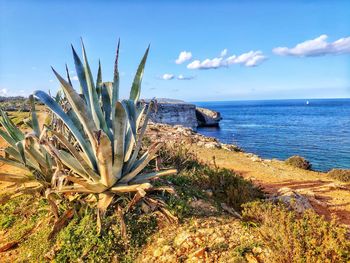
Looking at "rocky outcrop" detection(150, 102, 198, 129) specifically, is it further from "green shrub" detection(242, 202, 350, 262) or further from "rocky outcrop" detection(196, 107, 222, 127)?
"green shrub" detection(242, 202, 350, 262)

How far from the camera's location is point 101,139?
317 centimetres

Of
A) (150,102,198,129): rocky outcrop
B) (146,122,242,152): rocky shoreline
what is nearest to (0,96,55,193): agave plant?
(146,122,242,152): rocky shoreline

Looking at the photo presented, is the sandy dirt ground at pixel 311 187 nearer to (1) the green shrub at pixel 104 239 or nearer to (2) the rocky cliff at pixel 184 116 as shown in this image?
(1) the green shrub at pixel 104 239

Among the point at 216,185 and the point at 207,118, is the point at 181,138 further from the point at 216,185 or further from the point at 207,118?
the point at 207,118

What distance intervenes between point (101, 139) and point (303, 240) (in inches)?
88.1

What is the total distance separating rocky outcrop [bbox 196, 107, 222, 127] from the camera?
2328 inches

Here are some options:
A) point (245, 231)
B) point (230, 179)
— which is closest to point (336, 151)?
point (230, 179)

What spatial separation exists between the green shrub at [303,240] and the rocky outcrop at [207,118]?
56.4m

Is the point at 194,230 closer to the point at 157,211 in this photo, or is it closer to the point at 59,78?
the point at 157,211

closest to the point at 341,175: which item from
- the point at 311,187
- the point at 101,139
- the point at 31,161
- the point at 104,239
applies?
the point at 311,187

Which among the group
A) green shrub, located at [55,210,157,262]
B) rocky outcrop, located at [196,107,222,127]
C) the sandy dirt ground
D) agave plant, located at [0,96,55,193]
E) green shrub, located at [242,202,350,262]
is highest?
agave plant, located at [0,96,55,193]

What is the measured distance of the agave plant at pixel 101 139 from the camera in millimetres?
3324

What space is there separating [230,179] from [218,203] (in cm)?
89

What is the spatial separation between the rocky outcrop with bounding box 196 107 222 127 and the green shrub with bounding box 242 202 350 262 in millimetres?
56369
